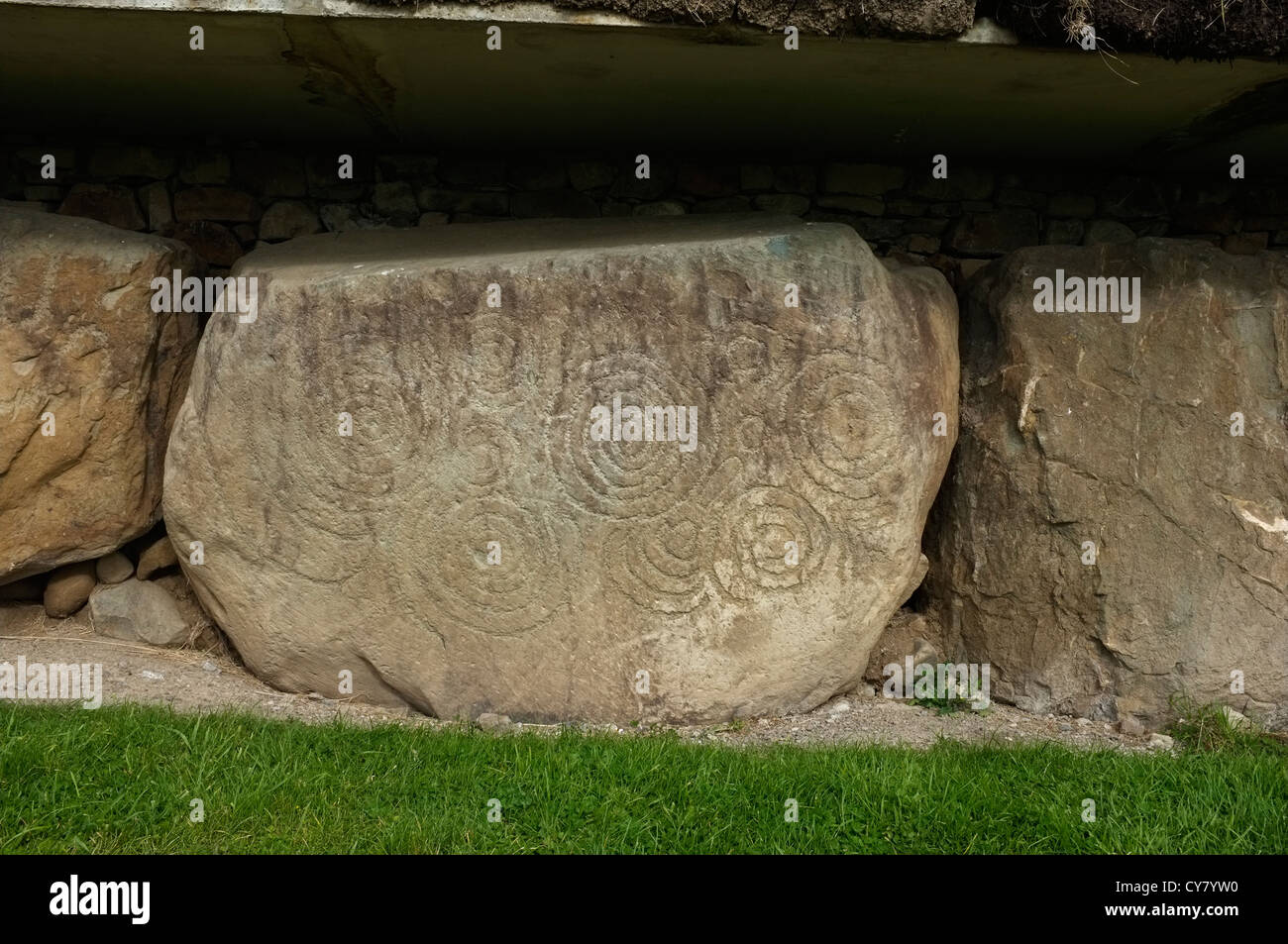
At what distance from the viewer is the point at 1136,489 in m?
4.66

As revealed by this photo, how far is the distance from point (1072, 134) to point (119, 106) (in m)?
4.00

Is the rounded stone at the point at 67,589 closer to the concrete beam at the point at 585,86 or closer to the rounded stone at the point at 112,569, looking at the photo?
the rounded stone at the point at 112,569

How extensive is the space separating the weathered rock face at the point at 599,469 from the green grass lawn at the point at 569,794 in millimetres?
531

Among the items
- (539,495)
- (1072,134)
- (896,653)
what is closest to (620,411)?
(539,495)

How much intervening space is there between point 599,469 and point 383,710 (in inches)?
47.6

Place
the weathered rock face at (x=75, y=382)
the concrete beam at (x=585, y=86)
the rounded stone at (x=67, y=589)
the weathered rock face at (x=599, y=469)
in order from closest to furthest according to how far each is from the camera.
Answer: the concrete beam at (x=585, y=86), the weathered rock face at (x=599, y=469), the weathered rock face at (x=75, y=382), the rounded stone at (x=67, y=589)

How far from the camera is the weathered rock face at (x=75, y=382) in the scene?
4680 millimetres

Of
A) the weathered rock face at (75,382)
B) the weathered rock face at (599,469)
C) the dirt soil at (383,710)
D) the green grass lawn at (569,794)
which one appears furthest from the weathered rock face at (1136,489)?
the weathered rock face at (75,382)

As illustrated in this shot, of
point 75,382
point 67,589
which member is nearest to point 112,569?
point 67,589

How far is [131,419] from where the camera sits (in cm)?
488

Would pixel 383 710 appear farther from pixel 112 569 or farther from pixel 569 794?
pixel 112 569

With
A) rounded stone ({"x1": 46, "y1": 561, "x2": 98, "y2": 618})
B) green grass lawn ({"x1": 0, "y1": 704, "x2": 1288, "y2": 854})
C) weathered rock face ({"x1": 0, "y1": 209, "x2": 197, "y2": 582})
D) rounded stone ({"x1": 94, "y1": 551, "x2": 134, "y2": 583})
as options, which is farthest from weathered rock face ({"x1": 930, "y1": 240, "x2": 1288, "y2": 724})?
rounded stone ({"x1": 46, "y1": 561, "x2": 98, "y2": 618})

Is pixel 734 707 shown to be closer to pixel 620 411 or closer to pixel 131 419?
pixel 620 411

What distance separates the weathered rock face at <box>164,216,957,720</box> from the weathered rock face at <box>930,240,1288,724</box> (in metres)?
0.64
